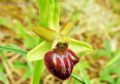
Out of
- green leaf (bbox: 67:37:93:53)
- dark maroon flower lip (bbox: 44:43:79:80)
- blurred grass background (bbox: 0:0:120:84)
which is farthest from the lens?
blurred grass background (bbox: 0:0:120:84)

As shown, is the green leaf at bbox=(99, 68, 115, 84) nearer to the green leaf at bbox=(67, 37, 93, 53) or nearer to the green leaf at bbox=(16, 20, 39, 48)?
the green leaf at bbox=(16, 20, 39, 48)

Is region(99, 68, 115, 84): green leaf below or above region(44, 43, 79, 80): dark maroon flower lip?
above

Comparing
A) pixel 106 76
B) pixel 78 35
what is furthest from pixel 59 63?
pixel 78 35

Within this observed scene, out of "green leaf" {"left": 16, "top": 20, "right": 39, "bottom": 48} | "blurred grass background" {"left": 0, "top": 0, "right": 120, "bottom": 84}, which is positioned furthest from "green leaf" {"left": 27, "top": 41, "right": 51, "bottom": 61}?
"green leaf" {"left": 16, "top": 20, "right": 39, "bottom": 48}

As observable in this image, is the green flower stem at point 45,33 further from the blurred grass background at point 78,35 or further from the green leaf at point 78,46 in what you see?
the blurred grass background at point 78,35

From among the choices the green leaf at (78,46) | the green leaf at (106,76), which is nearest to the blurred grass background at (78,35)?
A: the green leaf at (106,76)
